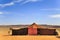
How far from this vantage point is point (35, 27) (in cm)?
5328

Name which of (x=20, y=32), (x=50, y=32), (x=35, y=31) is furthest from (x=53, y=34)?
(x=20, y=32)

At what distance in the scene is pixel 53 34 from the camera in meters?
53.3

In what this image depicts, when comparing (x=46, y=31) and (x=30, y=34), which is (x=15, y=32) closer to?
(x=30, y=34)

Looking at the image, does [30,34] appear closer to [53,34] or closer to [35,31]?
[35,31]

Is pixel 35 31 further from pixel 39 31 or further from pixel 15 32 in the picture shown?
pixel 15 32

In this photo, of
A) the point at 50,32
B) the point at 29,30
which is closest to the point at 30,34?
the point at 29,30

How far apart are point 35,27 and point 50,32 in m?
3.94

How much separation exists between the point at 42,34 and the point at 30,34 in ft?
10.2

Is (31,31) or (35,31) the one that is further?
(35,31)

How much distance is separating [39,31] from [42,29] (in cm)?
90

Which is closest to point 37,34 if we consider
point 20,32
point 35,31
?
point 35,31

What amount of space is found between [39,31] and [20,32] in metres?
4.78

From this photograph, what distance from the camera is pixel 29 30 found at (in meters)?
53.1

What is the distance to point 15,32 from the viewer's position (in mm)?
54000
